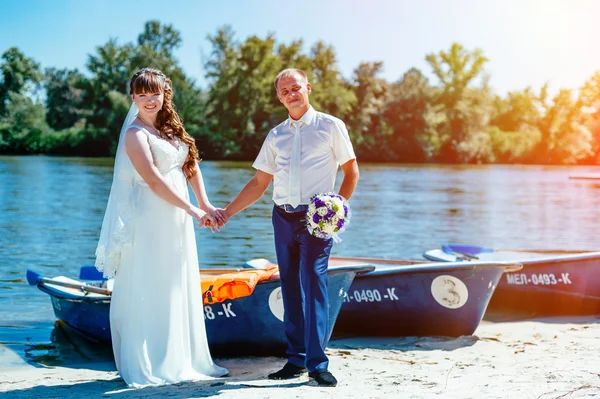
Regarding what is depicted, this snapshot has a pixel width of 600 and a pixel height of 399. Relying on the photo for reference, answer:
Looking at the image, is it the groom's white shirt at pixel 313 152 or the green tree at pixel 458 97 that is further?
the green tree at pixel 458 97

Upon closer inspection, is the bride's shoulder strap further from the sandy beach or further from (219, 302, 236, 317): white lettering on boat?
(219, 302, 236, 317): white lettering on boat

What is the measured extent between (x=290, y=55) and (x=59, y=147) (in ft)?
70.2

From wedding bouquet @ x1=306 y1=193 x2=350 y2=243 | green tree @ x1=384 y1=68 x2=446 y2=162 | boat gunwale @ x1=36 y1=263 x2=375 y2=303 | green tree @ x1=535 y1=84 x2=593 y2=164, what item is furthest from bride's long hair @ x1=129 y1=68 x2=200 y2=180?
green tree @ x1=535 y1=84 x2=593 y2=164

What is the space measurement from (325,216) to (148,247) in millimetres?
1094

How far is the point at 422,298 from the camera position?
6.67m

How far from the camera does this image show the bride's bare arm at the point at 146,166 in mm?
4605

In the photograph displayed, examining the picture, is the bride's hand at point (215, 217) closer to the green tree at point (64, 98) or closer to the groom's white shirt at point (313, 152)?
the groom's white shirt at point (313, 152)

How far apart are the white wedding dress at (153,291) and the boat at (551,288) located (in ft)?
13.1

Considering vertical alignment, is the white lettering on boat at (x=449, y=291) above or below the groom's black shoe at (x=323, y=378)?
above

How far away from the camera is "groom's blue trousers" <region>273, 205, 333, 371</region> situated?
180 inches

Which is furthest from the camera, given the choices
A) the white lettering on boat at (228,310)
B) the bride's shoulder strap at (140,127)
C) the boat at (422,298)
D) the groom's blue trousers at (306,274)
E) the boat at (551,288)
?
the boat at (551,288)

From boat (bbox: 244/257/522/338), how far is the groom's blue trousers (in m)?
1.86

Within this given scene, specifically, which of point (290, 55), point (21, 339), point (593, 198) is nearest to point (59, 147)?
point (290, 55)

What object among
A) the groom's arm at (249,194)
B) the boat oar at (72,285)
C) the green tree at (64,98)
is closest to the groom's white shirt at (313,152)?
the groom's arm at (249,194)
